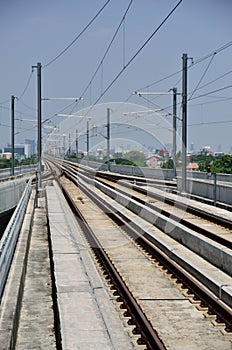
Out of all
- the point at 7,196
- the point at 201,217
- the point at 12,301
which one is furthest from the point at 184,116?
the point at 12,301

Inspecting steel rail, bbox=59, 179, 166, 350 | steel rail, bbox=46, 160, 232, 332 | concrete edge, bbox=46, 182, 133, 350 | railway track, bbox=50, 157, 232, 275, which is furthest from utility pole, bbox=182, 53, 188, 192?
concrete edge, bbox=46, 182, 133, 350

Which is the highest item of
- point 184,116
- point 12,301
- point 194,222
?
point 184,116

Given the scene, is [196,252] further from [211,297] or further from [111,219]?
[111,219]

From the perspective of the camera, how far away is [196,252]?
1538cm

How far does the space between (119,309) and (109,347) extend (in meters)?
2.85

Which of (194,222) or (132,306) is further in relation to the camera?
(194,222)

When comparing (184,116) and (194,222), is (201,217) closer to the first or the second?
(194,222)

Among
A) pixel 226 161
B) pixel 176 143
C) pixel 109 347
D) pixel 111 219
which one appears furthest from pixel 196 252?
pixel 226 161

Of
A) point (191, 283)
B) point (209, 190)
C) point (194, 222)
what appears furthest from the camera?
point (209, 190)

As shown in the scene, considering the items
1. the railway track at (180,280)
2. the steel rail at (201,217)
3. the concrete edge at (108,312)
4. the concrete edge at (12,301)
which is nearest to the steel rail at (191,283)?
the railway track at (180,280)

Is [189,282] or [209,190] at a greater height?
[209,190]

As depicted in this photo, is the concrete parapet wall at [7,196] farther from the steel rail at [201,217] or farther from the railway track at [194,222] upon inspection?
the steel rail at [201,217]

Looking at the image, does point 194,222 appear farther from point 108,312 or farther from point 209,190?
point 108,312

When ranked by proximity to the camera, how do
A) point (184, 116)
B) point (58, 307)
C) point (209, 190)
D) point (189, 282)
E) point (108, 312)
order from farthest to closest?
1. point (184, 116)
2. point (209, 190)
3. point (189, 282)
4. point (108, 312)
5. point (58, 307)
